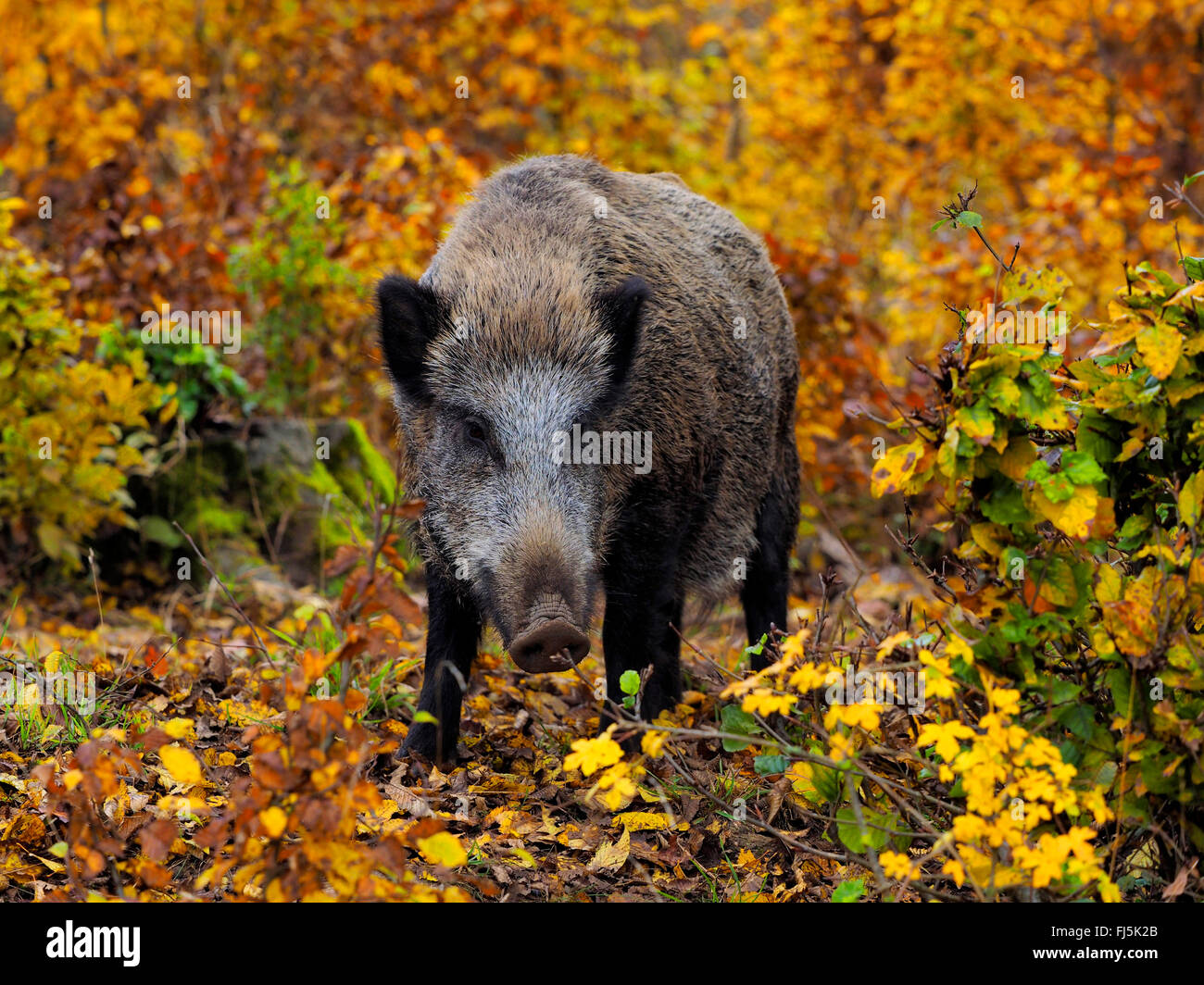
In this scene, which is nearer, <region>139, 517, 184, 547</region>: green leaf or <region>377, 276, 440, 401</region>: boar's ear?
<region>377, 276, 440, 401</region>: boar's ear

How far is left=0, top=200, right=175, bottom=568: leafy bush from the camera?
20.7 ft

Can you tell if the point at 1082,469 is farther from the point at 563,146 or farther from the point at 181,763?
the point at 563,146

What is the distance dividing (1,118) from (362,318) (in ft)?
34.7

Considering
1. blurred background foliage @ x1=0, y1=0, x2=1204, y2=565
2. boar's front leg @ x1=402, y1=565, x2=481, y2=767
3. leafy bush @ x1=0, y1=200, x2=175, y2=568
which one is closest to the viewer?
boar's front leg @ x1=402, y1=565, x2=481, y2=767

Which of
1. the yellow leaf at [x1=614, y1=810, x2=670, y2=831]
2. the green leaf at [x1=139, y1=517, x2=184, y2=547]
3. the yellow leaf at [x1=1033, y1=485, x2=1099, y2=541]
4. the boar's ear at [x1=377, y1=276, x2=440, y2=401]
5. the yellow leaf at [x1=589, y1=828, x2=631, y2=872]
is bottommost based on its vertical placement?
the yellow leaf at [x1=589, y1=828, x2=631, y2=872]

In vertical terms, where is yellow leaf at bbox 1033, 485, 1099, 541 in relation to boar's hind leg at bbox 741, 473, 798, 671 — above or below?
above

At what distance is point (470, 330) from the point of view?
435cm

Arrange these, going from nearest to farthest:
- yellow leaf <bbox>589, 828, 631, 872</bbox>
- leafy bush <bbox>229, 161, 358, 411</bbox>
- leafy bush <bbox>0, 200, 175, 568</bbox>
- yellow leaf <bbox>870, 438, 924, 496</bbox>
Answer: yellow leaf <bbox>870, 438, 924, 496</bbox>, yellow leaf <bbox>589, 828, 631, 872</bbox>, leafy bush <bbox>0, 200, 175, 568</bbox>, leafy bush <bbox>229, 161, 358, 411</bbox>

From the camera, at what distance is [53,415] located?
21.0 feet

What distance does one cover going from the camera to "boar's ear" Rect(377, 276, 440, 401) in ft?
14.3

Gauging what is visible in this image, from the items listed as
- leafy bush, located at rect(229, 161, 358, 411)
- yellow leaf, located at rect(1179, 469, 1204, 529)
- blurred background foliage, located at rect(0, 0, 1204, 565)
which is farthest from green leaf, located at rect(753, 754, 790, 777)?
leafy bush, located at rect(229, 161, 358, 411)

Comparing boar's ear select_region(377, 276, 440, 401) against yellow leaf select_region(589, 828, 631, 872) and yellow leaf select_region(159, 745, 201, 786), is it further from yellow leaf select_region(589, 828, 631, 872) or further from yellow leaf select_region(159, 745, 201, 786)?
yellow leaf select_region(159, 745, 201, 786)
